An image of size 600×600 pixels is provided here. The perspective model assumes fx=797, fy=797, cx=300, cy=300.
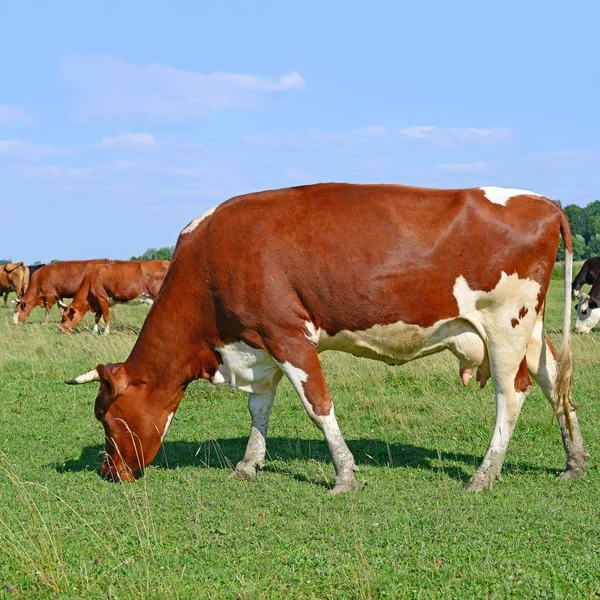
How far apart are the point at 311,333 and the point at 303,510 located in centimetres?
154

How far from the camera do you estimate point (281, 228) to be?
6.89 meters

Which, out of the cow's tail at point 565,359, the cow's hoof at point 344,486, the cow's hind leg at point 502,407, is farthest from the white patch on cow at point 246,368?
the cow's tail at point 565,359

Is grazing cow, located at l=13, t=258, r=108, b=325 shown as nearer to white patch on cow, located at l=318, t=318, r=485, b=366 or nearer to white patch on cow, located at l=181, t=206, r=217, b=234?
white patch on cow, located at l=181, t=206, r=217, b=234

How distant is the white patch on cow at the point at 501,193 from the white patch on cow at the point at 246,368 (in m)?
2.40

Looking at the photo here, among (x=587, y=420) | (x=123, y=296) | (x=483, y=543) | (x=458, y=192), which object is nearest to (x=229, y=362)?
(x=458, y=192)

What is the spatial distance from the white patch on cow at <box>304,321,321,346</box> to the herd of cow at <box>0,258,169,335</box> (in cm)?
1555

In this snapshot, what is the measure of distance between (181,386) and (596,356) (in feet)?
27.6

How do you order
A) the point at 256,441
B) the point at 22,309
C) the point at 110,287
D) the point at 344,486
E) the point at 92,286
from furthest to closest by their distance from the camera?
the point at 22,309 < the point at 110,287 < the point at 92,286 < the point at 256,441 < the point at 344,486

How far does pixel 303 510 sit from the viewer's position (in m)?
6.01

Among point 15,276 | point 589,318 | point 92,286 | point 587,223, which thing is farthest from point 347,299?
point 587,223

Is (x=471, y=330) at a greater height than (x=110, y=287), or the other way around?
(x=471, y=330)

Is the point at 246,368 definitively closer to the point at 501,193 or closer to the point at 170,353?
the point at 170,353

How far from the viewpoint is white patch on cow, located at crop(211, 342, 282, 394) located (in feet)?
23.4

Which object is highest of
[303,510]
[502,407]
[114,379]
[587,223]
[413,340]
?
[587,223]
